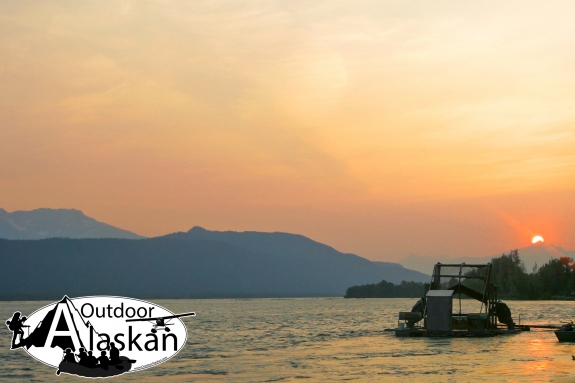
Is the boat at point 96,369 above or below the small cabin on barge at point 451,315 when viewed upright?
below

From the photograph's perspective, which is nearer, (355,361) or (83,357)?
(83,357)

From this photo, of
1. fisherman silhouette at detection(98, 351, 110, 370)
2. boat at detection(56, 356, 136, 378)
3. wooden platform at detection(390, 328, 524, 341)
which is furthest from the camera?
wooden platform at detection(390, 328, 524, 341)

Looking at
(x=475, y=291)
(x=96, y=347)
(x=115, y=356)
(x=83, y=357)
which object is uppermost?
(x=475, y=291)

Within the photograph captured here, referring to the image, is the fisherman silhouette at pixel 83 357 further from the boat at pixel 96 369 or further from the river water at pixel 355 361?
the river water at pixel 355 361

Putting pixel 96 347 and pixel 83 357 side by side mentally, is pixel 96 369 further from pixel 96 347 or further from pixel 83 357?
pixel 96 347

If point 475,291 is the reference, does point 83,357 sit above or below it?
below

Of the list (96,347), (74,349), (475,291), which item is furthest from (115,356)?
(475,291)

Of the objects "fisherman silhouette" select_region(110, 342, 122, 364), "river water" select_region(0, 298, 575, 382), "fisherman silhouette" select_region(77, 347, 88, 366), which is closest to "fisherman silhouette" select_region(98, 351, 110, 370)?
"fisherman silhouette" select_region(110, 342, 122, 364)

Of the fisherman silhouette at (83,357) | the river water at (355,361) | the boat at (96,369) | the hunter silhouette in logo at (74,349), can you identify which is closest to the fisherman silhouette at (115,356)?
the hunter silhouette in logo at (74,349)

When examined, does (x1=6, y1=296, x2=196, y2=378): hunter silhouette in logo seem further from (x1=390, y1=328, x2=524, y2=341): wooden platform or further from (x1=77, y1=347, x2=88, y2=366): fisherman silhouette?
(x1=390, y1=328, x2=524, y2=341): wooden platform

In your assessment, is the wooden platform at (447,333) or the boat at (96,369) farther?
the wooden platform at (447,333)

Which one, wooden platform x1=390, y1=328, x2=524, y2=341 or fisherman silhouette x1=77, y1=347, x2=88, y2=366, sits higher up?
wooden platform x1=390, y1=328, x2=524, y2=341

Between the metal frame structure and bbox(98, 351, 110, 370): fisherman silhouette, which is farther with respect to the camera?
the metal frame structure

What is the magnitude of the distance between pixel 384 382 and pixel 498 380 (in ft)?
23.8
